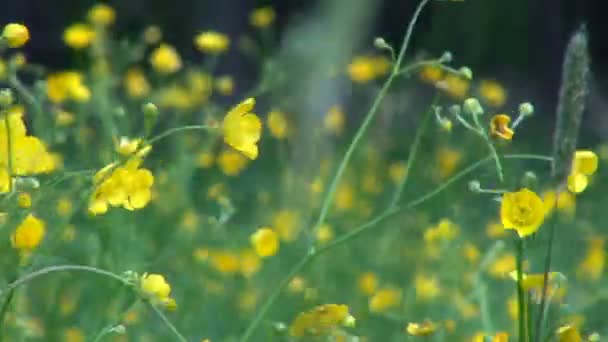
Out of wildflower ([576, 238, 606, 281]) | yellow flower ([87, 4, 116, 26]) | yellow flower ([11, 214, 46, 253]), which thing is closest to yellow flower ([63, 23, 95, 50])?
yellow flower ([87, 4, 116, 26])

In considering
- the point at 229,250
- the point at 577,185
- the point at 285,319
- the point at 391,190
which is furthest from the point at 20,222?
the point at 391,190

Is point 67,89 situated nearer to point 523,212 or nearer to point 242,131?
point 242,131

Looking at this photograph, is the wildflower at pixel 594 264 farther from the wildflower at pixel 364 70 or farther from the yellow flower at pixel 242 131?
the yellow flower at pixel 242 131

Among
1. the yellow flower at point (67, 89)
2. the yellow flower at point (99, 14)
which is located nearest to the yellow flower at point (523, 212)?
the yellow flower at point (67, 89)

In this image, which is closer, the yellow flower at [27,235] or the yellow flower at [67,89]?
the yellow flower at [27,235]

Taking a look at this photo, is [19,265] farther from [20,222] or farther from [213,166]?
[213,166]
